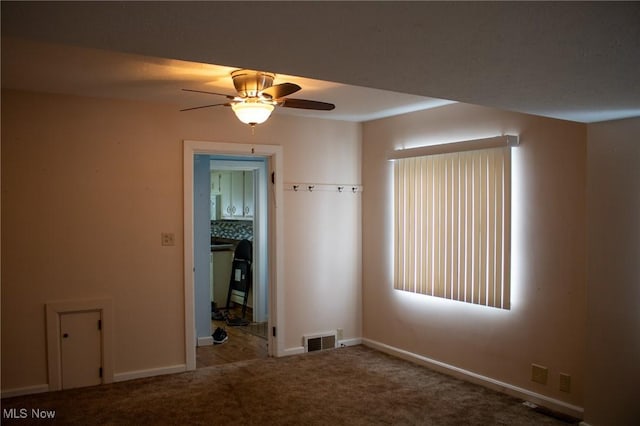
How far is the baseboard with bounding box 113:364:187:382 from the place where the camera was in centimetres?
411

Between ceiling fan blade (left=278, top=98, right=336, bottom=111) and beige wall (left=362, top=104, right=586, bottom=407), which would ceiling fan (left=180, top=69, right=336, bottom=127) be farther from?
beige wall (left=362, top=104, right=586, bottom=407)

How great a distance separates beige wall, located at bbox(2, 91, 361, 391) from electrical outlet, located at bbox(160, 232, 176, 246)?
4 centimetres

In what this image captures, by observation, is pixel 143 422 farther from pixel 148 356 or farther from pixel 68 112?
pixel 68 112

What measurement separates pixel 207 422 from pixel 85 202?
6.57ft

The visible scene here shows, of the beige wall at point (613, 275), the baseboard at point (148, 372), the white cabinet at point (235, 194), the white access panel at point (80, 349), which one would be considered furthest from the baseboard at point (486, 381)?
the white cabinet at point (235, 194)

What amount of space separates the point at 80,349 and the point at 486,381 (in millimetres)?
3290

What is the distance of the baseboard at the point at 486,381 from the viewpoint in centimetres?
344

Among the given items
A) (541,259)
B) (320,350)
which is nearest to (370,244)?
(320,350)

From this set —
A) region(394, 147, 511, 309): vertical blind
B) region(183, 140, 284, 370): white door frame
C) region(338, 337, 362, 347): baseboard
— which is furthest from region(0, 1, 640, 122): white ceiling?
region(338, 337, 362, 347): baseboard

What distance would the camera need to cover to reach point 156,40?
1590mm

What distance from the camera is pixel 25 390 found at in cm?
379

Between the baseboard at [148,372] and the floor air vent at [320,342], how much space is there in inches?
48.1

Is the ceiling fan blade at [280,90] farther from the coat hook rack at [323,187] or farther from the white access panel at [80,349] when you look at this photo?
the white access panel at [80,349]

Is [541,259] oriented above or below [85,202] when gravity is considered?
below
